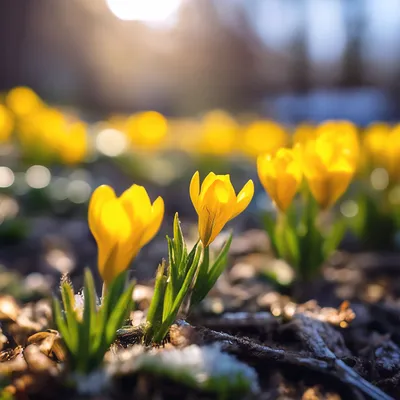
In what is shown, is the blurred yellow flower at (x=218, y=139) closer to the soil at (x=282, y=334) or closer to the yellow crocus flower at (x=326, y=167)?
the soil at (x=282, y=334)

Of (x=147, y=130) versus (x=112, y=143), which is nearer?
(x=147, y=130)

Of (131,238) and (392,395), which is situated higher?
(131,238)

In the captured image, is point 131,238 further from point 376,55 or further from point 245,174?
point 376,55

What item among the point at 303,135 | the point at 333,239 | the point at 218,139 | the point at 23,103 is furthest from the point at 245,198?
the point at 23,103

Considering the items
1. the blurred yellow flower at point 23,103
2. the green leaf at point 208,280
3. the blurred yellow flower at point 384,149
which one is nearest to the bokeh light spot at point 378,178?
the blurred yellow flower at point 384,149

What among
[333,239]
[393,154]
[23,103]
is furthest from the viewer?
[23,103]

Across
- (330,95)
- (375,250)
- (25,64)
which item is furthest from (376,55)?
(375,250)

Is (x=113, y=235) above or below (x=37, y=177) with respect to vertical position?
above

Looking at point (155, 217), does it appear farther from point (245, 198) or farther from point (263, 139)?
point (263, 139)
